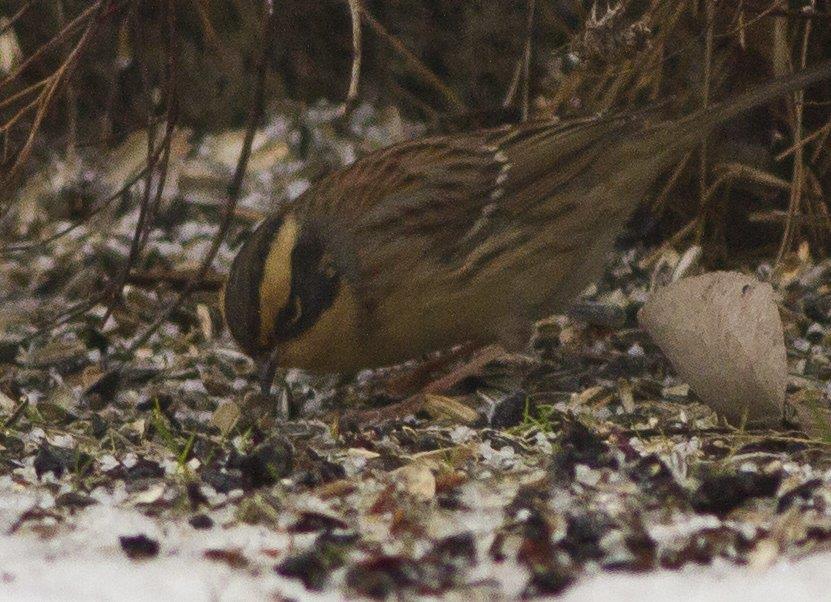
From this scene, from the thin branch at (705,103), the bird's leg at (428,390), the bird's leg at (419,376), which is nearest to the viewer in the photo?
the bird's leg at (428,390)

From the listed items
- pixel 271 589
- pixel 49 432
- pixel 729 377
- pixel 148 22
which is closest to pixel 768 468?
pixel 729 377

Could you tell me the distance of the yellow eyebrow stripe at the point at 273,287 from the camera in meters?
3.56

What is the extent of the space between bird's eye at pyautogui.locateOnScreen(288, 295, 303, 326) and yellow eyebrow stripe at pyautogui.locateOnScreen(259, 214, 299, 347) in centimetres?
2

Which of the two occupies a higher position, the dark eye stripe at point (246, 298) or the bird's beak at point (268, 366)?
the dark eye stripe at point (246, 298)

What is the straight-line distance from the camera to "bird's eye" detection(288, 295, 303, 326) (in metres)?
3.62

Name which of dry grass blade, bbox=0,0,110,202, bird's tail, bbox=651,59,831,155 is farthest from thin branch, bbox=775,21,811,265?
dry grass blade, bbox=0,0,110,202

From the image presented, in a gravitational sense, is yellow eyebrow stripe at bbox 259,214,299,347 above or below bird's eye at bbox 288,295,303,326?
Result: above

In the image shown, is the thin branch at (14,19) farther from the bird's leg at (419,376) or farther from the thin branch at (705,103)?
the thin branch at (705,103)

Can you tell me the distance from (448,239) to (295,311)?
18.6 inches

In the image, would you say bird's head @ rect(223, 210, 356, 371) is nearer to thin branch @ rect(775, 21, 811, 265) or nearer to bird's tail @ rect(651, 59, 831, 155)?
bird's tail @ rect(651, 59, 831, 155)

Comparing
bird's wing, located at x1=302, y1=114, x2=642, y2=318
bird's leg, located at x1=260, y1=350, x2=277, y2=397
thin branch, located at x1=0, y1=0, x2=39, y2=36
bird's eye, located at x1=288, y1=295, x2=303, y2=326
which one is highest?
thin branch, located at x1=0, y1=0, x2=39, y2=36

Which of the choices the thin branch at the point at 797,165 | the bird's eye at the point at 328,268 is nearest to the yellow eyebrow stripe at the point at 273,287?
the bird's eye at the point at 328,268

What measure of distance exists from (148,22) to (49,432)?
2.46 metres

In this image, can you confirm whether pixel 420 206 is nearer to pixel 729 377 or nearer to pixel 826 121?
pixel 729 377
